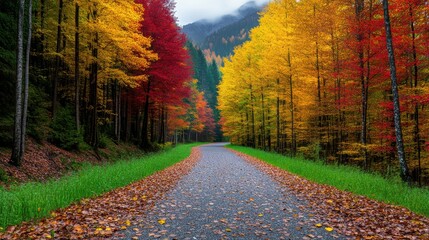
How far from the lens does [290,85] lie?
20.3 metres

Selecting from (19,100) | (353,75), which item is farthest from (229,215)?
(353,75)

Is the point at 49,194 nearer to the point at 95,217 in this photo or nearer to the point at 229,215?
the point at 95,217

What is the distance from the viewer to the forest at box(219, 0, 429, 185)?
11.8m

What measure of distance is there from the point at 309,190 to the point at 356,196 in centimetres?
138

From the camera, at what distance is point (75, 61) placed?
1476cm

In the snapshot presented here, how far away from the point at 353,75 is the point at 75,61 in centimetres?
1428

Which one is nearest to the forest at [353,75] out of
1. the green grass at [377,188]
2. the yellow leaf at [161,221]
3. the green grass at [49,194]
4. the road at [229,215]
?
the green grass at [377,188]

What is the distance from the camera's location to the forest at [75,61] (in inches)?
452

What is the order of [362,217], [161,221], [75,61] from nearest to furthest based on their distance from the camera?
[161,221]
[362,217]
[75,61]

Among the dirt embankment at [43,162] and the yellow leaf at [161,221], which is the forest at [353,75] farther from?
the dirt embankment at [43,162]

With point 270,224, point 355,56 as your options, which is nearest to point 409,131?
point 355,56

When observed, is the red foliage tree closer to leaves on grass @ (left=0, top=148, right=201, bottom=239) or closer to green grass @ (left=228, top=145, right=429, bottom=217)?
green grass @ (left=228, top=145, right=429, bottom=217)

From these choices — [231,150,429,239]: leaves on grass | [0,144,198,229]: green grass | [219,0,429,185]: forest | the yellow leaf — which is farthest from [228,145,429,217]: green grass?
[0,144,198,229]: green grass

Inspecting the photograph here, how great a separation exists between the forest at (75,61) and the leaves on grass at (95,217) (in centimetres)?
492
